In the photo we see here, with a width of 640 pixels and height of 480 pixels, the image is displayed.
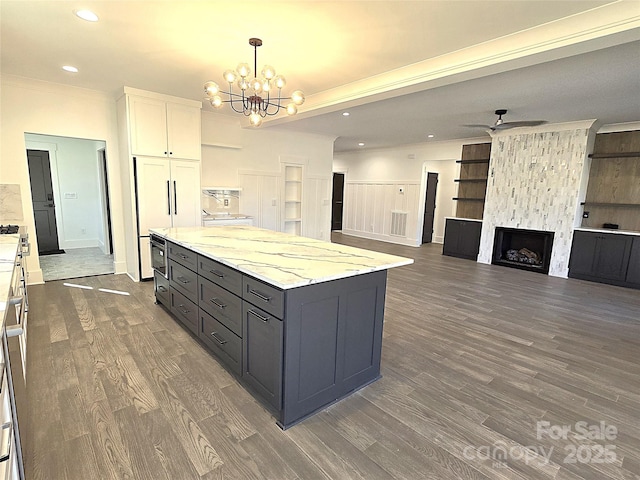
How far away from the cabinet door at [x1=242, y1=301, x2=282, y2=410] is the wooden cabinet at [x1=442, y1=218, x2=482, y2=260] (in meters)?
6.24

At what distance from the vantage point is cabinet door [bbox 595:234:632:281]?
5.25m

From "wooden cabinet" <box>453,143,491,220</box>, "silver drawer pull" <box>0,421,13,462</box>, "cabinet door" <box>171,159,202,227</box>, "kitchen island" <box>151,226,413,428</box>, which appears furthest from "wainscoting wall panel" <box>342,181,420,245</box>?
"silver drawer pull" <box>0,421,13,462</box>

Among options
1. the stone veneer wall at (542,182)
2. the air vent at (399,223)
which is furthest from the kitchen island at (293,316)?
the air vent at (399,223)

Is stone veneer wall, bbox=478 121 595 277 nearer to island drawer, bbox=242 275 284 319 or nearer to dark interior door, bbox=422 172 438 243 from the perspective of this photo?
dark interior door, bbox=422 172 438 243

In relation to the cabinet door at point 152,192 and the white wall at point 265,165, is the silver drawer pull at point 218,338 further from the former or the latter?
the white wall at point 265,165

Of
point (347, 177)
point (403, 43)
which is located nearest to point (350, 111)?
point (403, 43)

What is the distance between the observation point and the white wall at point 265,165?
5.95 meters

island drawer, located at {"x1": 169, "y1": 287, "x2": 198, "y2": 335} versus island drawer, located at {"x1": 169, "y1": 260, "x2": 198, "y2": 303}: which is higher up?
island drawer, located at {"x1": 169, "y1": 260, "x2": 198, "y2": 303}

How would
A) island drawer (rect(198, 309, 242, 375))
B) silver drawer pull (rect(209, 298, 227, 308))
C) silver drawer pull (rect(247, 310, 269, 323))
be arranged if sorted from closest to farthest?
silver drawer pull (rect(247, 310, 269, 323)) → island drawer (rect(198, 309, 242, 375)) → silver drawer pull (rect(209, 298, 227, 308))

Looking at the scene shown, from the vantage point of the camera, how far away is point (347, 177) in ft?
34.8

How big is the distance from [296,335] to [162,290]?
2439mm

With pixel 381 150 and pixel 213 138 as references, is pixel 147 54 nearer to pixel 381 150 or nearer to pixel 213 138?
pixel 213 138

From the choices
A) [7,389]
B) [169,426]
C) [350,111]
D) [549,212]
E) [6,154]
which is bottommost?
[169,426]

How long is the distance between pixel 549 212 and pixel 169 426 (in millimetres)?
6674
